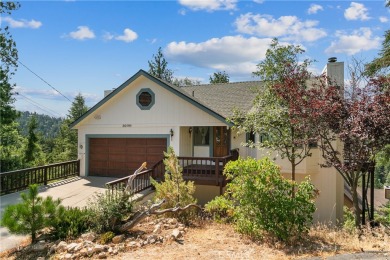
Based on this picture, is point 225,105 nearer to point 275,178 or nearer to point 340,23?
point 340,23

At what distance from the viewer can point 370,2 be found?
980cm

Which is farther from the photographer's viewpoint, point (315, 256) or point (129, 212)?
point (129, 212)

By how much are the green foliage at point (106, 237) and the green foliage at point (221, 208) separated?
2.51m

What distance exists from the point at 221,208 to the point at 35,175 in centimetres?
932

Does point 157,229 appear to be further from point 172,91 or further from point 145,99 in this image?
point 145,99

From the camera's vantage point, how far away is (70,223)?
7.30m

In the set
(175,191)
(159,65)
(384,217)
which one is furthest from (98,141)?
(159,65)

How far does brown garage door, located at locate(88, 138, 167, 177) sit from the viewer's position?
14.3 meters

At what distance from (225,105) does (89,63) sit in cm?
892

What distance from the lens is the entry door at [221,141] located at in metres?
13.6

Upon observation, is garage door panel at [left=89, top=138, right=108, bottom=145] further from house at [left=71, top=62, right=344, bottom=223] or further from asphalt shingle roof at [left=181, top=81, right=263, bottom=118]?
asphalt shingle roof at [left=181, top=81, right=263, bottom=118]

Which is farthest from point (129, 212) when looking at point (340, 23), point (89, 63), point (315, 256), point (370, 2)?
point (89, 63)

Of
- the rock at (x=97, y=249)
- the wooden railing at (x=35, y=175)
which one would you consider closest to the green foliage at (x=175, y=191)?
the rock at (x=97, y=249)

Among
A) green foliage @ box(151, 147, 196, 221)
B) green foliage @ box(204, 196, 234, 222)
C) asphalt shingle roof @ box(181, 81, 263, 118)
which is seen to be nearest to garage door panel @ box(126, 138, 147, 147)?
asphalt shingle roof @ box(181, 81, 263, 118)
